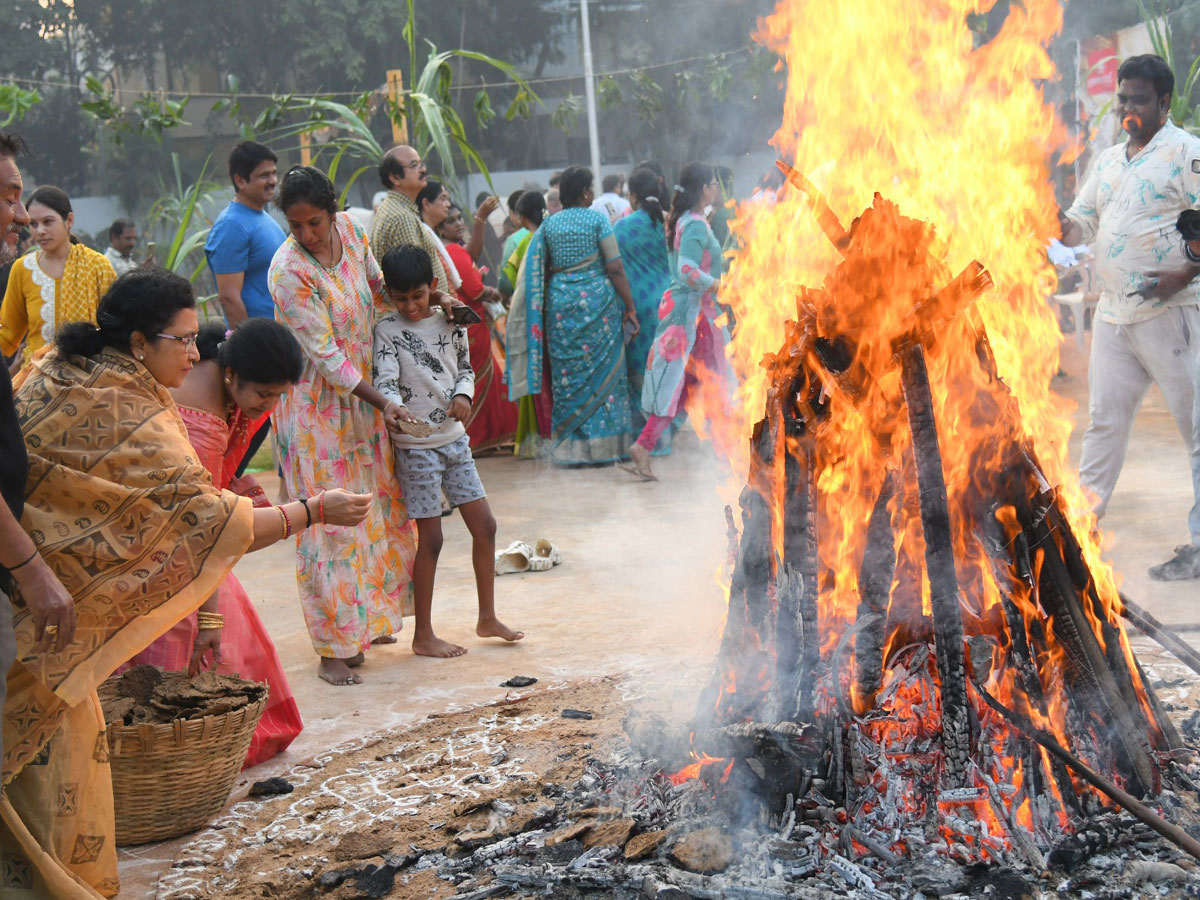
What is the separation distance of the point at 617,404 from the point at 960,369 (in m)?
6.45

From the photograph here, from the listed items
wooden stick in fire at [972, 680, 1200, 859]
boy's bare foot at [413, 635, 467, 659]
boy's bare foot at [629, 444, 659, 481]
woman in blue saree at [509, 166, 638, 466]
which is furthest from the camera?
woman in blue saree at [509, 166, 638, 466]

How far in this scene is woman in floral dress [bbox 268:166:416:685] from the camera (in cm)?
495

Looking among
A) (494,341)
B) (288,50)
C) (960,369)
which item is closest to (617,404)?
(494,341)

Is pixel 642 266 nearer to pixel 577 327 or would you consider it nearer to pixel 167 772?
pixel 577 327

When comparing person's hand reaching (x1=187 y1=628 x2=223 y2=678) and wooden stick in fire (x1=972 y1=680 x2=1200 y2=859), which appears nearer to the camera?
wooden stick in fire (x1=972 y1=680 x2=1200 y2=859)

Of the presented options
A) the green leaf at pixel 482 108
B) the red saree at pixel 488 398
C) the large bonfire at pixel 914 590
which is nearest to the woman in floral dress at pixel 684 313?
the red saree at pixel 488 398

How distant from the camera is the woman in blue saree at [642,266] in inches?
387

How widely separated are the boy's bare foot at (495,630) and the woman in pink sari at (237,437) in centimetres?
124

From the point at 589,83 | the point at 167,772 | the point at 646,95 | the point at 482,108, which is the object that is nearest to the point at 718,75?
the point at 589,83

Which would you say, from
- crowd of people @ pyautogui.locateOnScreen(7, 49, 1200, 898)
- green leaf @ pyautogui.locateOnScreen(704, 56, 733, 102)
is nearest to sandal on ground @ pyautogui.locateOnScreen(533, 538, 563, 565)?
crowd of people @ pyautogui.locateOnScreen(7, 49, 1200, 898)

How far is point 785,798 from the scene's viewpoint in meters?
3.27

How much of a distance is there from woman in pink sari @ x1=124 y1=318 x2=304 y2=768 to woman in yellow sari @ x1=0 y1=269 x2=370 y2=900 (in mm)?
561

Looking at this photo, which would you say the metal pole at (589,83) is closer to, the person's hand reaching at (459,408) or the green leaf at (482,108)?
the green leaf at (482,108)

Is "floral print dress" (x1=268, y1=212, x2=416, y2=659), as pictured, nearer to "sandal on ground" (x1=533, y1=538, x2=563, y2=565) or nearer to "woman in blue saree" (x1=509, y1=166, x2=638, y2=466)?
"sandal on ground" (x1=533, y1=538, x2=563, y2=565)
